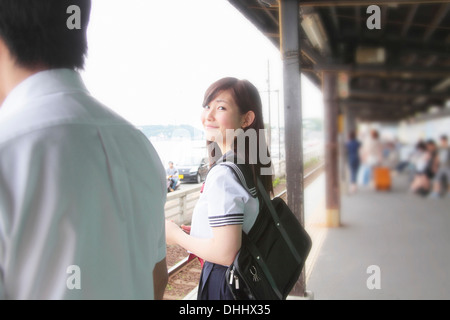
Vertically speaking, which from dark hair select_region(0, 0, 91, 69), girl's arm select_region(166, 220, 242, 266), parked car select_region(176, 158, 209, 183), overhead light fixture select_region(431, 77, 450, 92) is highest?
overhead light fixture select_region(431, 77, 450, 92)

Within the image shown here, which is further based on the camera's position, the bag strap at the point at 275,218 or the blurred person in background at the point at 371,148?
the blurred person in background at the point at 371,148

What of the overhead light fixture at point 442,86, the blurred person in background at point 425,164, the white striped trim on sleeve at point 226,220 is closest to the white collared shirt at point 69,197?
the white striped trim on sleeve at point 226,220

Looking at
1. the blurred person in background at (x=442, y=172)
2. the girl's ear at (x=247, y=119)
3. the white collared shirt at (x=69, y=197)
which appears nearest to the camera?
the white collared shirt at (x=69, y=197)

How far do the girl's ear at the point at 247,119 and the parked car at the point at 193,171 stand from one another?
268 millimetres

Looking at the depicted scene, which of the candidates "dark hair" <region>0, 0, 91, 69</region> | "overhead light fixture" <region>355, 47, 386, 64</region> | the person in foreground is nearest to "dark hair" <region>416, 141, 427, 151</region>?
"overhead light fixture" <region>355, 47, 386, 64</region>

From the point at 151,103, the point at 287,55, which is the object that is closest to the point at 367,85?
the point at 287,55

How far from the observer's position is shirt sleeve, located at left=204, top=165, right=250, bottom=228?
119 centimetres

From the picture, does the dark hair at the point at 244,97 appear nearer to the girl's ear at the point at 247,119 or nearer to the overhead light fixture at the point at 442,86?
→ the girl's ear at the point at 247,119

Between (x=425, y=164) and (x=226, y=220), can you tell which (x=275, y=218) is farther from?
(x=425, y=164)

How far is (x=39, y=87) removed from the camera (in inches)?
26.7

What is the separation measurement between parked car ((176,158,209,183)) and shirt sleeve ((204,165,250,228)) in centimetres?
36

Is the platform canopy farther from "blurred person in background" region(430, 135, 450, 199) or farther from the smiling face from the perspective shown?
"blurred person in background" region(430, 135, 450, 199)

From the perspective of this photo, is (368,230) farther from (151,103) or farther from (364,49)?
(151,103)

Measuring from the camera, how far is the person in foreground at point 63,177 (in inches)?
23.6
